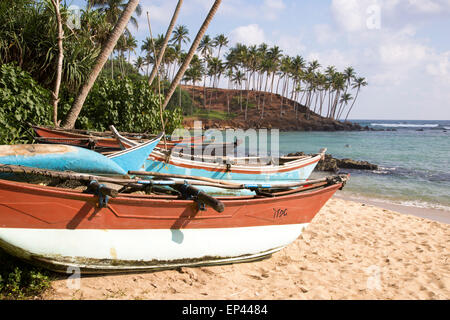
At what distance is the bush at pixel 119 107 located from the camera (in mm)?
11727

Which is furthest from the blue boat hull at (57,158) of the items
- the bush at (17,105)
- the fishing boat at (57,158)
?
the bush at (17,105)

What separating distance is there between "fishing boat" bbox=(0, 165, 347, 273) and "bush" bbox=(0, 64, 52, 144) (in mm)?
5012

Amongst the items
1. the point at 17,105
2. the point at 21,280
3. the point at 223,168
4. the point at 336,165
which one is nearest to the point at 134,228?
the point at 21,280

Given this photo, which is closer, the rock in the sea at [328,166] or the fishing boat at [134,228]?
the fishing boat at [134,228]

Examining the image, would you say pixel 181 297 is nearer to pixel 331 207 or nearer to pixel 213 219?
pixel 213 219

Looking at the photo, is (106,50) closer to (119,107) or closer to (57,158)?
(119,107)

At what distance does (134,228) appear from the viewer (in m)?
3.76

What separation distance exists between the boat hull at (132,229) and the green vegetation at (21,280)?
212mm

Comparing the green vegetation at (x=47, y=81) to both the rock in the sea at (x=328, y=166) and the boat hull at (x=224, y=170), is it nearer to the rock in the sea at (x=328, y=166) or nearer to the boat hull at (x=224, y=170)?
the boat hull at (x=224, y=170)

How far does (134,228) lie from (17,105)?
259 inches

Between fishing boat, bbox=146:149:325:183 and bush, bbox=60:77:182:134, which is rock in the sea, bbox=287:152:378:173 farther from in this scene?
bush, bbox=60:77:182:134

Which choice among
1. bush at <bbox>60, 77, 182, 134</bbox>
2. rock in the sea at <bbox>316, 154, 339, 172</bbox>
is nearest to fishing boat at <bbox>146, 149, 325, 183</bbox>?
bush at <bbox>60, 77, 182, 134</bbox>

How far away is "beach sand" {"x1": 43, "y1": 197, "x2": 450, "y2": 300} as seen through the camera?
3875 millimetres
